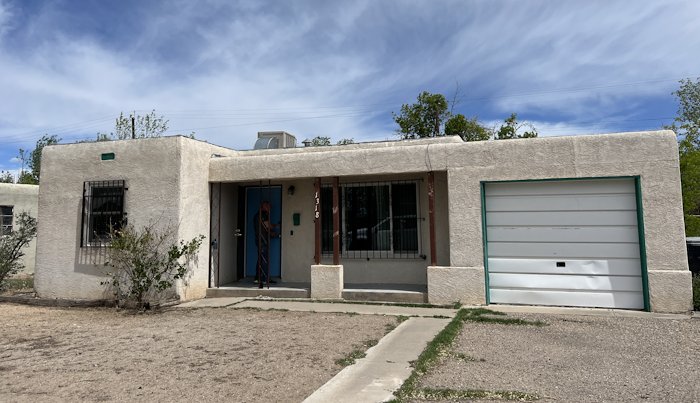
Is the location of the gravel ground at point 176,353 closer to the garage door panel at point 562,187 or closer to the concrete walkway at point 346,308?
the concrete walkway at point 346,308

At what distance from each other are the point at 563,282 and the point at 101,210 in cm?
921

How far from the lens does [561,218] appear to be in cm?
831

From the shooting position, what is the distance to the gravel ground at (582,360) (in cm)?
415

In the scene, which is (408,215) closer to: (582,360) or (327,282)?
(327,282)

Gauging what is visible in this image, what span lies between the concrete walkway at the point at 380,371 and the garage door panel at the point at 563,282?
252 centimetres

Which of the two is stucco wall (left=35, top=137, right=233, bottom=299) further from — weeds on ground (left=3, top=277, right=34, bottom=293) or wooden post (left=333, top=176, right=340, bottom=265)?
wooden post (left=333, top=176, right=340, bottom=265)

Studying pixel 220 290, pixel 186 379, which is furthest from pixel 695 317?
pixel 220 290

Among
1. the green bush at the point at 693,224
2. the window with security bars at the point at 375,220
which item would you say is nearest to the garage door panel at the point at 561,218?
the window with security bars at the point at 375,220

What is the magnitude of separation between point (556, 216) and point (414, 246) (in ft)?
9.60

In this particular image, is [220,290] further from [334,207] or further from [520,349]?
[520,349]

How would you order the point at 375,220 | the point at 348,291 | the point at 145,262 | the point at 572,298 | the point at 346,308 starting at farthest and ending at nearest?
the point at 375,220, the point at 348,291, the point at 145,262, the point at 346,308, the point at 572,298

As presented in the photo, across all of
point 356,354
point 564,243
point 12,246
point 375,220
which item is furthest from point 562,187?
point 12,246

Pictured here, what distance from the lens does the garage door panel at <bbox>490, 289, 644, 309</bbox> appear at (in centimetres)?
790

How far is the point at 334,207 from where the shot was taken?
31.1 ft
